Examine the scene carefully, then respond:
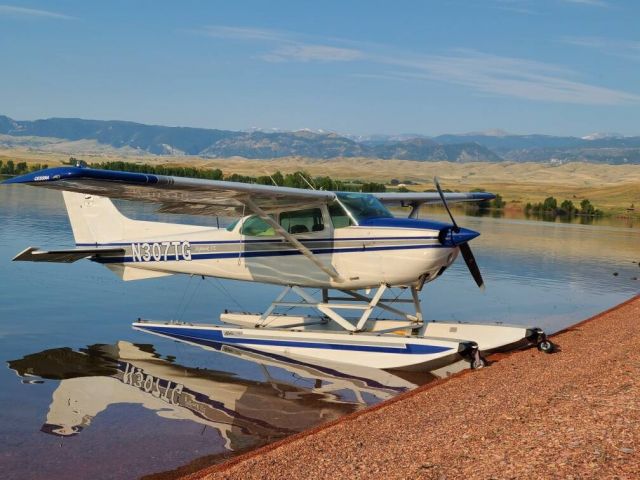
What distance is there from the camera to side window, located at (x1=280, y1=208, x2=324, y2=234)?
12.0 metres

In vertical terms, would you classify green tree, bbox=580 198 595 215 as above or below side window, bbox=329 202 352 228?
below

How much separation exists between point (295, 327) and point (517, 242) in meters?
25.7

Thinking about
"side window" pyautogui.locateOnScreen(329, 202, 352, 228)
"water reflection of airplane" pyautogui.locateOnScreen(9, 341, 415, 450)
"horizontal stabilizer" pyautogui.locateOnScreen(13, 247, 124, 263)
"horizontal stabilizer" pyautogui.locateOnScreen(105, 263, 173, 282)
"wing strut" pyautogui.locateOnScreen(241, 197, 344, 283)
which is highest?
"side window" pyautogui.locateOnScreen(329, 202, 352, 228)

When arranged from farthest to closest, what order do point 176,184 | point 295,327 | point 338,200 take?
point 295,327, point 338,200, point 176,184

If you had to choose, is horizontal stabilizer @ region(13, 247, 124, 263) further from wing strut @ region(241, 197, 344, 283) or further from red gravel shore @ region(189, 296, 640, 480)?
red gravel shore @ region(189, 296, 640, 480)

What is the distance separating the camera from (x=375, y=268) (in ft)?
37.8

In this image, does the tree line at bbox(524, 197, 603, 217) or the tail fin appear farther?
the tree line at bbox(524, 197, 603, 217)

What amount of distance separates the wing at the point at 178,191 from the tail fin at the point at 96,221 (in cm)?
154

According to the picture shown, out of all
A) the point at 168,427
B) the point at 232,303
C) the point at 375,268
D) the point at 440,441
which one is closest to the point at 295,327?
the point at 375,268

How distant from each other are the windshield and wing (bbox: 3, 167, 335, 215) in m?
0.31

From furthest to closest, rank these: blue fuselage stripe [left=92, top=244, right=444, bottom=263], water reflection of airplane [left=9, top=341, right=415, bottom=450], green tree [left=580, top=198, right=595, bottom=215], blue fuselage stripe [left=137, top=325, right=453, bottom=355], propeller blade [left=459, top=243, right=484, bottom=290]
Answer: green tree [left=580, top=198, right=595, bottom=215]
propeller blade [left=459, top=243, right=484, bottom=290]
blue fuselage stripe [left=92, top=244, right=444, bottom=263]
blue fuselage stripe [left=137, top=325, right=453, bottom=355]
water reflection of airplane [left=9, top=341, right=415, bottom=450]

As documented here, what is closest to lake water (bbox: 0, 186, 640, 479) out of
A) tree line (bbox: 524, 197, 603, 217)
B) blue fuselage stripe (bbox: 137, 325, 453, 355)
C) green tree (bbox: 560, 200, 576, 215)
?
blue fuselage stripe (bbox: 137, 325, 453, 355)

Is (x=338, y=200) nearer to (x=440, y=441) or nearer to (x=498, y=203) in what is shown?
(x=440, y=441)

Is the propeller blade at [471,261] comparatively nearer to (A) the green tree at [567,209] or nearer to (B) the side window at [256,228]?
(B) the side window at [256,228]
